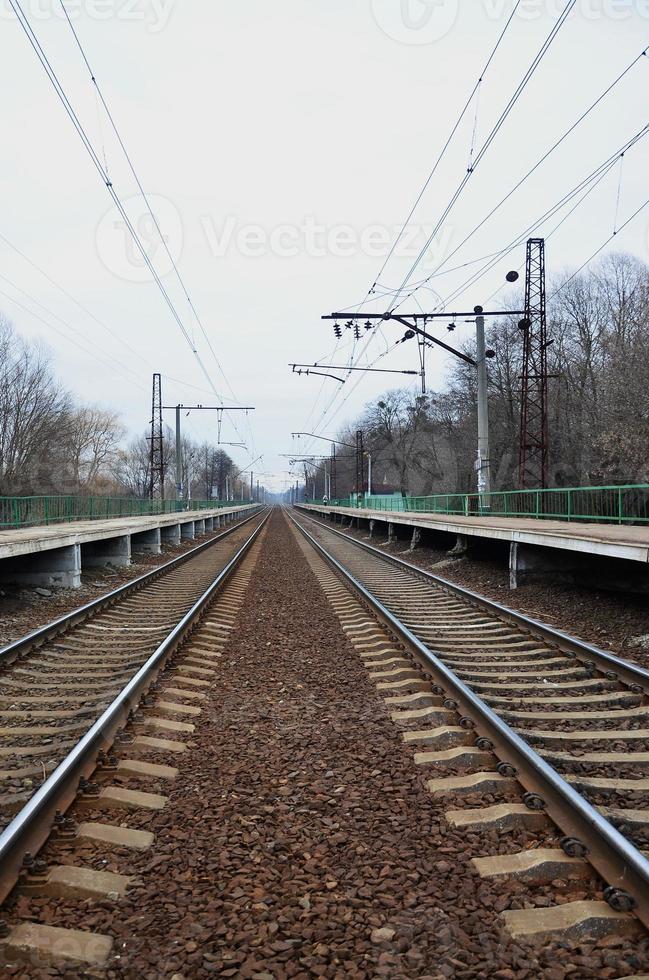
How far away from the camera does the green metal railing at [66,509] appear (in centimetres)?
1845

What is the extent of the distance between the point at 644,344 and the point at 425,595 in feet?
67.4

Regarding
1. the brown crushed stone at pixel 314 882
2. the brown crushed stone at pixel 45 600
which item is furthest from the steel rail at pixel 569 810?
the brown crushed stone at pixel 45 600

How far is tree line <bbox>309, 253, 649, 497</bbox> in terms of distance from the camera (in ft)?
83.7

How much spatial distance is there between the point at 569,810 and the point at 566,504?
44.2 feet

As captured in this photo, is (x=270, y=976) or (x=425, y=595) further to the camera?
(x=425, y=595)

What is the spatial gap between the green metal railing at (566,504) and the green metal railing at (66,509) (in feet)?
48.1

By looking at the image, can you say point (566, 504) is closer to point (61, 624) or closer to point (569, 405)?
point (61, 624)

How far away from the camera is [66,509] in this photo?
23719mm

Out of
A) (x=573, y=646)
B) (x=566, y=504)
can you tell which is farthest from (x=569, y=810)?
(x=566, y=504)

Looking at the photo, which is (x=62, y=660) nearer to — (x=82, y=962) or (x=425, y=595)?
(x=82, y=962)

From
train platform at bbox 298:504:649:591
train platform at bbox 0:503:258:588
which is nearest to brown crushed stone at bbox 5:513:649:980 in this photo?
train platform at bbox 298:504:649:591

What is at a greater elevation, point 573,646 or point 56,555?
point 56,555

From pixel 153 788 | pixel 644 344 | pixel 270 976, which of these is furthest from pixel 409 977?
pixel 644 344

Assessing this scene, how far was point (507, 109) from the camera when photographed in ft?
37.5
